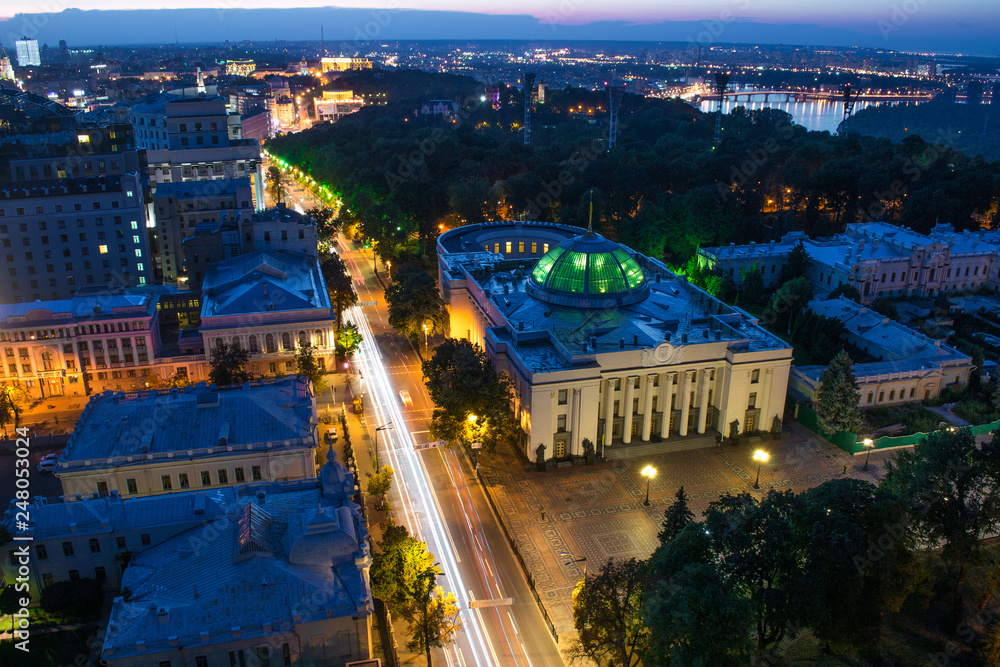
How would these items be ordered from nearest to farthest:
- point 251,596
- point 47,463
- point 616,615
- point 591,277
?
point 251,596 < point 616,615 < point 47,463 < point 591,277

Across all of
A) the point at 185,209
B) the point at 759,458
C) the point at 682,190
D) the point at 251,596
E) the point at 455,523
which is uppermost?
the point at 185,209

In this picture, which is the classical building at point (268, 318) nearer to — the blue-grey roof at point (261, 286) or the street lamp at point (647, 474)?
the blue-grey roof at point (261, 286)

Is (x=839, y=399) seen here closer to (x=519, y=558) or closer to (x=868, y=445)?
(x=868, y=445)

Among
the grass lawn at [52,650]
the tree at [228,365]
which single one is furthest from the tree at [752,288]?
the grass lawn at [52,650]

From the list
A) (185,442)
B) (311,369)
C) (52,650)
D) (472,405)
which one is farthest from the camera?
(311,369)

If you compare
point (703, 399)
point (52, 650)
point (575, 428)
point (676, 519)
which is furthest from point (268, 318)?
point (676, 519)

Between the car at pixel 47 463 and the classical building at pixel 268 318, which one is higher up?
the classical building at pixel 268 318

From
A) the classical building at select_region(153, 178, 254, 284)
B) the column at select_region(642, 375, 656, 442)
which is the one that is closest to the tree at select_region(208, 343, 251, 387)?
the classical building at select_region(153, 178, 254, 284)
